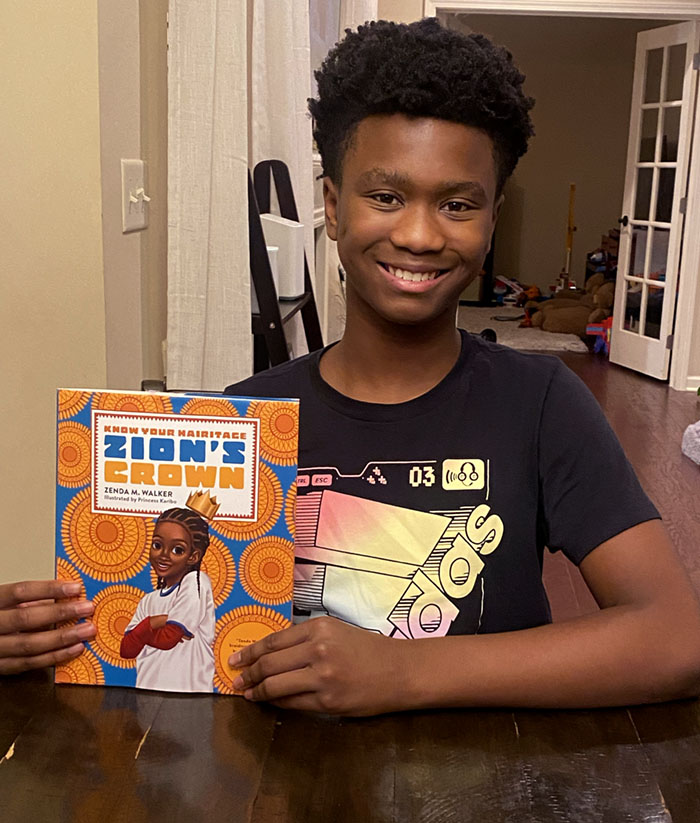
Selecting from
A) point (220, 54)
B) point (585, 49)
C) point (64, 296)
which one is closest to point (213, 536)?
point (64, 296)

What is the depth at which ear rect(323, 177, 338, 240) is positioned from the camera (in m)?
0.98

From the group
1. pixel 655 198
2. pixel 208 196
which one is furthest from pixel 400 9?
pixel 208 196

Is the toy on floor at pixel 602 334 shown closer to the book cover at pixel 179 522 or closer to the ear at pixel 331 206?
the ear at pixel 331 206

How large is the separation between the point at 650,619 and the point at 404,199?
1.38ft

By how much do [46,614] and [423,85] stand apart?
1.78ft

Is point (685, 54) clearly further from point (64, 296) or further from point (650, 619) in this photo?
point (650, 619)

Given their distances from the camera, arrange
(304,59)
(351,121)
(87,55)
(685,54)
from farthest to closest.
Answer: (685,54)
(304,59)
(87,55)
(351,121)

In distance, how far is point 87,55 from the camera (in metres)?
1.52

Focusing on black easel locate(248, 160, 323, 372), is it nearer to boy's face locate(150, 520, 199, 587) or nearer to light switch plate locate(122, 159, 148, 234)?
light switch plate locate(122, 159, 148, 234)

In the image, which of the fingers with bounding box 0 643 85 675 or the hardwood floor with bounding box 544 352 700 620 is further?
the hardwood floor with bounding box 544 352 700 620

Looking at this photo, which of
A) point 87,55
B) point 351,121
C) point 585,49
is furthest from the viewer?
point 585,49

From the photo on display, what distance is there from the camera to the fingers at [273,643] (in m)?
0.73

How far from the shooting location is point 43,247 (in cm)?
160

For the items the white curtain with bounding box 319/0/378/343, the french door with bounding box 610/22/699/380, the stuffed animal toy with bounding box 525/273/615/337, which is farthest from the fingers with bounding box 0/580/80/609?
the stuffed animal toy with bounding box 525/273/615/337
